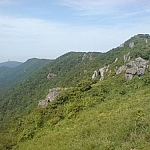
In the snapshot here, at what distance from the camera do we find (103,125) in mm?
22516

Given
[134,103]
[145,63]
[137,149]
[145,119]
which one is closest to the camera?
[137,149]

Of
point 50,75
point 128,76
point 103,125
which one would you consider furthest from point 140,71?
point 50,75

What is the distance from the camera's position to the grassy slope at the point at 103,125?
17344 mm

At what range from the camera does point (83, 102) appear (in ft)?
118

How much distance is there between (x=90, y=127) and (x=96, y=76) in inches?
1880

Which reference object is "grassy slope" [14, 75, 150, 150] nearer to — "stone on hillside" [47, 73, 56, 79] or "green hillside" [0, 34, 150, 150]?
"green hillside" [0, 34, 150, 150]

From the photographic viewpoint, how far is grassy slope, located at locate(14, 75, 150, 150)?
1734 cm

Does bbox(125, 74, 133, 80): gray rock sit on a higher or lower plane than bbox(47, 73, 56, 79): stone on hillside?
higher

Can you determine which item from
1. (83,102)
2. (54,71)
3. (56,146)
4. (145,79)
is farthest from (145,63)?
(54,71)

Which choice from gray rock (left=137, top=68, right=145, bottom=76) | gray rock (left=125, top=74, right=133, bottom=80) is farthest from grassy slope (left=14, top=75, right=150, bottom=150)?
gray rock (left=137, top=68, right=145, bottom=76)

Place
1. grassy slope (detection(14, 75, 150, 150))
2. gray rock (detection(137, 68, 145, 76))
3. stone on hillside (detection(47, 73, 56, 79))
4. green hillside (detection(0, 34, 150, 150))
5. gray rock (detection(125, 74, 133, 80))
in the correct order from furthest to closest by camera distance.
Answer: stone on hillside (detection(47, 73, 56, 79)), gray rock (detection(137, 68, 145, 76)), gray rock (detection(125, 74, 133, 80)), green hillside (detection(0, 34, 150, 150)), grassy slope (detection(14, 75, 150, 150))

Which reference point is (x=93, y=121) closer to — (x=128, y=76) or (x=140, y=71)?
(x=128, y=76)

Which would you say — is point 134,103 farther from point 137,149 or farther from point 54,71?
point 54,71

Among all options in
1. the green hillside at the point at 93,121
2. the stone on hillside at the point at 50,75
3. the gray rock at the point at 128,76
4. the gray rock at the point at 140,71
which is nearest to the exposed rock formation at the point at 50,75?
the stone on hillside at the point at 50,75
